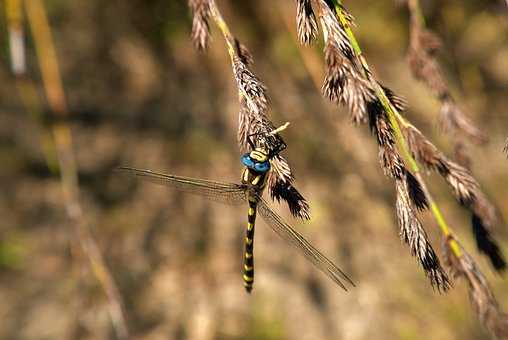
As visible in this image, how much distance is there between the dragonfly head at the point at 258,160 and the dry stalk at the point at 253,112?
0.83 ft

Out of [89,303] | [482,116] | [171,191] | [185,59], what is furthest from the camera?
[482,116]

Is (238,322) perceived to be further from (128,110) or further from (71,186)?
(128,110)

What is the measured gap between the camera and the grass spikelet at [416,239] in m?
0.75

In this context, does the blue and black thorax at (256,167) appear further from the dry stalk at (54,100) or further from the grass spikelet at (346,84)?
the dry stalk at (54,100)

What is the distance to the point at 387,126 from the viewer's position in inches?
30.0

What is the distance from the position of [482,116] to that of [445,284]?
1.52 metres

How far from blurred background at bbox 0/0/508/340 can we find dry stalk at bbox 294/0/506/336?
93cm

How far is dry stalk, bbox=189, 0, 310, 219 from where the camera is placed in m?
0.83

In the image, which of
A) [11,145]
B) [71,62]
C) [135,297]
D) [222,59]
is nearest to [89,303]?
[135,297]

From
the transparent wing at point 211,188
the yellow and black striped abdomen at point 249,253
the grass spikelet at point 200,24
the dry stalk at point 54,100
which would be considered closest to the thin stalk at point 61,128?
the dry stalk at point 54,100

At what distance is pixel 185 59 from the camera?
1.96m

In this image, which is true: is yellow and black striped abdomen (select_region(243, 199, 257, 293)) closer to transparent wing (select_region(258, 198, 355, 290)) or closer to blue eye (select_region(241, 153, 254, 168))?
transparent wing (select_region(258, 198, 355, 290))

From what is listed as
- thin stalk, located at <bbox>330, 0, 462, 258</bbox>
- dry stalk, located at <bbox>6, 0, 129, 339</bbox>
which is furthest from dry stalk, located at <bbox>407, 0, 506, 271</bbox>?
dry stalk, located at <bbox>6, 0, 129, 339</bbox>

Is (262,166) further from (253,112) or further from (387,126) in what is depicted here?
(387,126)
